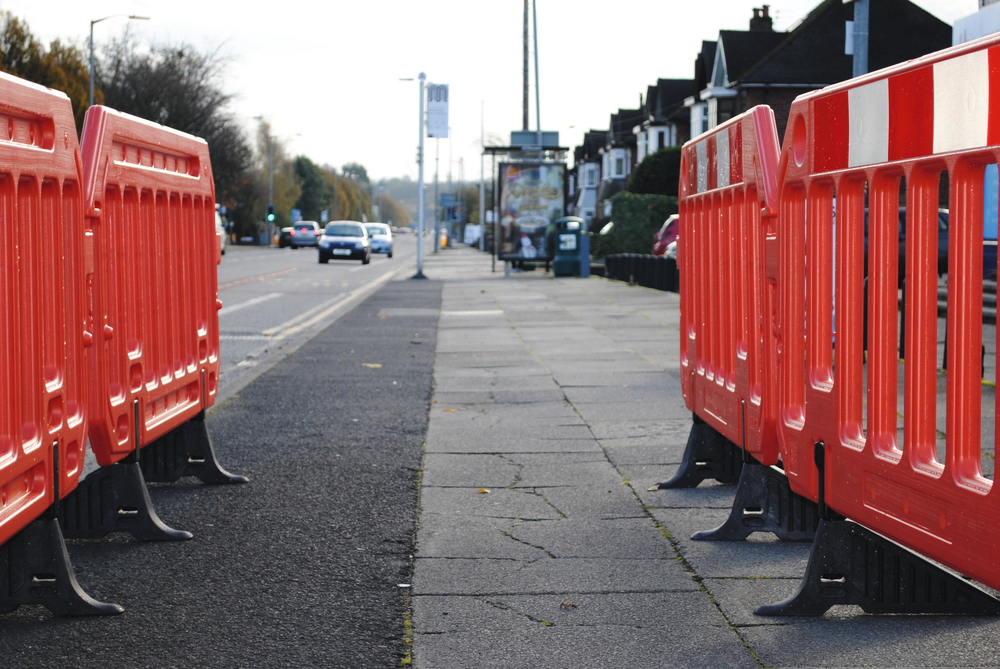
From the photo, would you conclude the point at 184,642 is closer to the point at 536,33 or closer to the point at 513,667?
the point at 513,667

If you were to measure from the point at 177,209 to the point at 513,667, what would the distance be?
298 centimetres

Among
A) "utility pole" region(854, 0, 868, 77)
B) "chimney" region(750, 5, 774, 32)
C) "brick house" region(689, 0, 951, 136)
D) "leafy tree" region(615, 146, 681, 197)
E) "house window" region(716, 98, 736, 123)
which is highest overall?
"chimney" region(750, 5, 774, 32)

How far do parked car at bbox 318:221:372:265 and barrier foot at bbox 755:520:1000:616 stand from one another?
42.2 metres

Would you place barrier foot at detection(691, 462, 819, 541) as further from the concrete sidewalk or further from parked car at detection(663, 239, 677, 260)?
parked car at detection(663, 239, 677, 260)

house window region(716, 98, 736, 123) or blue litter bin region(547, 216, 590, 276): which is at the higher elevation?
house window region(716, 98, 736, 123)

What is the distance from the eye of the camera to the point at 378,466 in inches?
252

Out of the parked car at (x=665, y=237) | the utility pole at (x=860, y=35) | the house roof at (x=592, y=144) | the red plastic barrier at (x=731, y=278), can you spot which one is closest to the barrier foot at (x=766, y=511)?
the red plastic barrier at (x=731, y=278)

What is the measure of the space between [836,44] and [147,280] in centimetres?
4334

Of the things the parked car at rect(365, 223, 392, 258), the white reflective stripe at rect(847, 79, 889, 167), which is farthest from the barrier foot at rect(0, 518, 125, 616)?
the parked car at rect(365, 223, 392, 258)

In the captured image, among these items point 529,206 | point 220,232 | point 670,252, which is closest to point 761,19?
point 529,206

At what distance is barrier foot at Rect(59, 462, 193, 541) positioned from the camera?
4.82 m

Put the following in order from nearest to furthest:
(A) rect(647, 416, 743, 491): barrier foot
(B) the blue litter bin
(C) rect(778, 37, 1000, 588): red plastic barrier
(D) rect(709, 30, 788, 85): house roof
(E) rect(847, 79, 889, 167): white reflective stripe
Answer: (C) rect(778, 37, 1000, 588): red plastic barrier → (E) rect(847, 79, 889, 167): white reflective stripe → (A) rect(647, 416, 743, 491): barrier foot → (B) the blue litter bin → (D) rect(709, 30, 788, 85): house roof

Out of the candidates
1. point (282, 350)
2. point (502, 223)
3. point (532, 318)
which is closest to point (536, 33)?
point (502, 223)

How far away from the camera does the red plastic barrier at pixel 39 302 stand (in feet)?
11.1
